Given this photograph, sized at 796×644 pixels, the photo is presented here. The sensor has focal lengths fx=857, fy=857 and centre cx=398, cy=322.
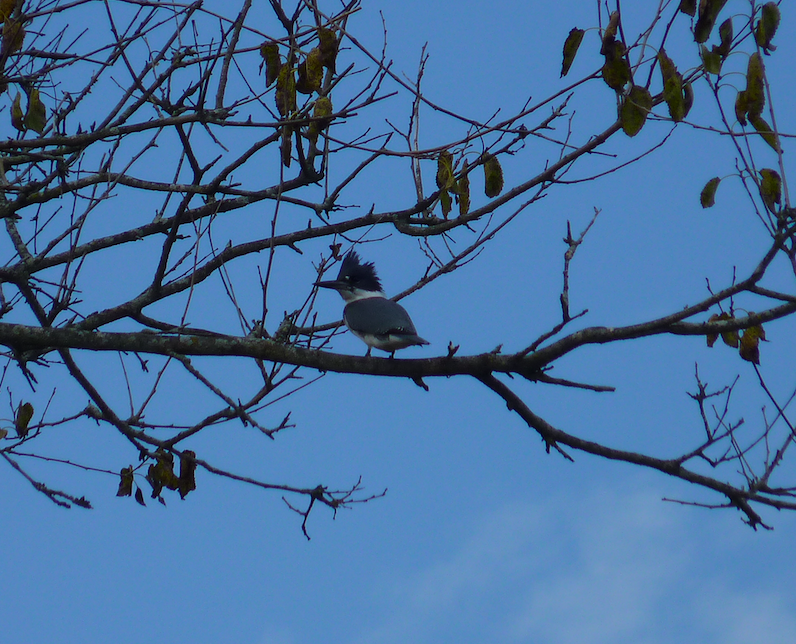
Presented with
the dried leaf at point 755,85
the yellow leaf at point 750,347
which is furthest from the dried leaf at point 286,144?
the yellow leaf at point 750,347

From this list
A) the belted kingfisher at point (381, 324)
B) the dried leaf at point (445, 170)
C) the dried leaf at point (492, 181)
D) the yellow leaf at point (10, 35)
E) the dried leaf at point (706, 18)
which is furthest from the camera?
the belted kingfisher at point (381, 324)

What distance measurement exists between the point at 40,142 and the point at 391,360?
1.77 metres

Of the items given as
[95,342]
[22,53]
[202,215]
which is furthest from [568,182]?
[22,53]

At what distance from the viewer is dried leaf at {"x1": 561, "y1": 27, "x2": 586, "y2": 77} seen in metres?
2.97

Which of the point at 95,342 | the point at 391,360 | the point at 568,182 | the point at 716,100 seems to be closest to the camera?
the point at 716,100

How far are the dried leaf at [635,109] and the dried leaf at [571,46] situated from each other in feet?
0.77

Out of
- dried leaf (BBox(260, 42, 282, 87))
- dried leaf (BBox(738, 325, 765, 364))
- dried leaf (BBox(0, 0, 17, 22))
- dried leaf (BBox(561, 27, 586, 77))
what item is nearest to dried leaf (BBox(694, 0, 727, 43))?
dried leaf (BBox(561, 27, 586, 77))

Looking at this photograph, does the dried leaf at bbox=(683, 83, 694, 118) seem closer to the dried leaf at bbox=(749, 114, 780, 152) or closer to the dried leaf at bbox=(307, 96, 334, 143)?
the dried leaf at bbox=(749, 114, 780, 152)

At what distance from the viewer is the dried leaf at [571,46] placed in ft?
9.73

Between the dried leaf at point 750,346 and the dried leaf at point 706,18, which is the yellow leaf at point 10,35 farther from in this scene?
the dried leaf at point 750,346

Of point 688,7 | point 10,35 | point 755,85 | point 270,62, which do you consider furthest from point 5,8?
point 755,85

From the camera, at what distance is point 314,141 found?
3.79m

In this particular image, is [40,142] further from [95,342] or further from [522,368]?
[522,368]

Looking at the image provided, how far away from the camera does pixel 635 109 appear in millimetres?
3016
